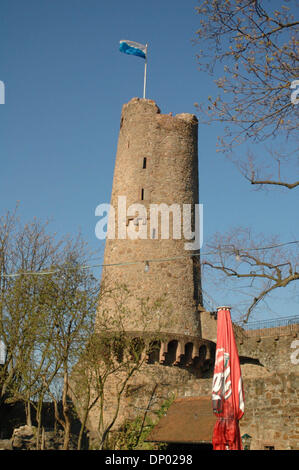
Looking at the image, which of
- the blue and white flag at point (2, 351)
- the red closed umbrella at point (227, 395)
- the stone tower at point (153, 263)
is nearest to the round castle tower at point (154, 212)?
the stone tower at point (153, 263)

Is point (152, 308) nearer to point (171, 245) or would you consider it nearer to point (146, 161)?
point (171, 245)

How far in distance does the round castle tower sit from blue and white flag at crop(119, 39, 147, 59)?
353 cm

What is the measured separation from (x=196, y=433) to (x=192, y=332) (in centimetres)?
668

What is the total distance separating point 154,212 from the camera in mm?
22797

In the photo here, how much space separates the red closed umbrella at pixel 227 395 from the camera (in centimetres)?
1114

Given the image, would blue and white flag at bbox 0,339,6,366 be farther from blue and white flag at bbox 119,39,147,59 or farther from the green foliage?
blue and white flag at bbox 119,39,147,59

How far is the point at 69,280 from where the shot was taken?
1738 centimetres

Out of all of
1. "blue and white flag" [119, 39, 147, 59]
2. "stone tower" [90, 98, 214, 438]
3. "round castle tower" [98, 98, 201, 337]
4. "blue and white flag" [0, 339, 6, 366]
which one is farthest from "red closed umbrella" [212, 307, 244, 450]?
"blue and white flag" [119, 39, 147, 59]

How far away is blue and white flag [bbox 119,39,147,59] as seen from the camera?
87.8 ft

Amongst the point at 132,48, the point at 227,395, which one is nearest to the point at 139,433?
the point at 227,395

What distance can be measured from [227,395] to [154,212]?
1230cm

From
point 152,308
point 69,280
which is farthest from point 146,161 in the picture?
point 69,280

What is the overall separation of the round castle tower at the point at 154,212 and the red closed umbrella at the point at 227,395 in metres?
9.10

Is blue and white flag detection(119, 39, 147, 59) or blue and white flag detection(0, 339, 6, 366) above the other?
blue and white flag detection(119, 39, 147, 59)
